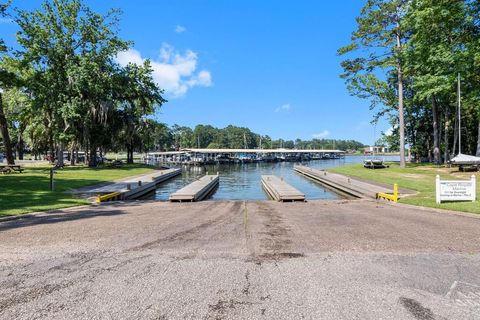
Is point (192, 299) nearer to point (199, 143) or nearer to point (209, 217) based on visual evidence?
point (209, 217)

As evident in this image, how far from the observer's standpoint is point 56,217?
11906 millimetres

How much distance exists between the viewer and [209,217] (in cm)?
1216

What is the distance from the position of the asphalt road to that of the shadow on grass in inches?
8.5

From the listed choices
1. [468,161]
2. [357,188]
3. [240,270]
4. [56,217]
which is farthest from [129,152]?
[240,270]

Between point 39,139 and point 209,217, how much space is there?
55153mm

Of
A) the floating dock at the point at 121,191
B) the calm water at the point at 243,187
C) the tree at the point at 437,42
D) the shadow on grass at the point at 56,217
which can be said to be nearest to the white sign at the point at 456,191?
the calm water at the point at 243,187

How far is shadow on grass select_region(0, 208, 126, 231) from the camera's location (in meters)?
10.5

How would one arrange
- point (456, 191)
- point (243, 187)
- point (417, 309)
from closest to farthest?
point (417, 309) < point (456, 191) < point (243, 187)

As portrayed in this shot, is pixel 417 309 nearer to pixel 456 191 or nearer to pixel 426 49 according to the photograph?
pixel 456 191

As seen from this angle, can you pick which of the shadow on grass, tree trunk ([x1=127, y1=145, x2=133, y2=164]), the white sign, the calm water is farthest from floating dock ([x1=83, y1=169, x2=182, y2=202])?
tree trunk ([x1=127, y1=145, x2=133, y2=164])

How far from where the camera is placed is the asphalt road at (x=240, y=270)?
15.0ft

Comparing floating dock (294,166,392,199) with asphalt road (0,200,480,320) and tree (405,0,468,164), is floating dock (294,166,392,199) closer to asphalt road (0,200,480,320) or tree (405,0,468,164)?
asphalt road (0,200,480,320)

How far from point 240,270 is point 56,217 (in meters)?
8.71

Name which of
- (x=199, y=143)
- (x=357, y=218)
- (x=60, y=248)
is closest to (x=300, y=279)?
(x=60, y=248)
